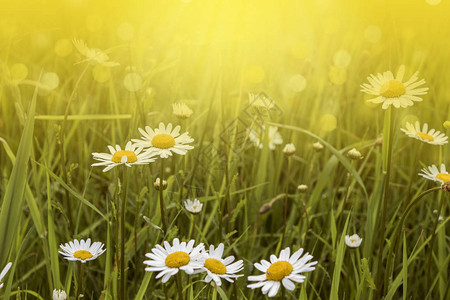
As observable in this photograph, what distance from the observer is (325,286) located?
1340 mm

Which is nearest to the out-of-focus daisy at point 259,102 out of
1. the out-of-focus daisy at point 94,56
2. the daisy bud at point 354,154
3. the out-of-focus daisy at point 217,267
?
the daisy bud at point 354,154

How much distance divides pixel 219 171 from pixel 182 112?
1.29ft

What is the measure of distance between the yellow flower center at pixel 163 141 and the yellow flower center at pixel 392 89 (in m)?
0.46

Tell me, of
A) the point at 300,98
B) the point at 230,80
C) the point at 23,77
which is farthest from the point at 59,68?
the point at 300,98

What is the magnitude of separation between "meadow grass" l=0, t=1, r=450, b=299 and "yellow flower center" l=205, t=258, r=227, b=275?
2.4 inches

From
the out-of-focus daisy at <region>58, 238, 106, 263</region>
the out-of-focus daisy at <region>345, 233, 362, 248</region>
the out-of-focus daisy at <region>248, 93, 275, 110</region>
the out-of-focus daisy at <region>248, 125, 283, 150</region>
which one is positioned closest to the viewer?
the out-of-focus daisy at <region>58, 238, 106, 263</region>

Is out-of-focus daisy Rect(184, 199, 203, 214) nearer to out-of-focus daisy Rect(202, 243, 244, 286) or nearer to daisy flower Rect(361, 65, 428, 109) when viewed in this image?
out-of-focus daisy Rect(202, 243, 244, 286)

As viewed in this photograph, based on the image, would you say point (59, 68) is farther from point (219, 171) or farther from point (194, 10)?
point (219, 171)

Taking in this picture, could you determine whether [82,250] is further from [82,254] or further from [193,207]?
[193,207]

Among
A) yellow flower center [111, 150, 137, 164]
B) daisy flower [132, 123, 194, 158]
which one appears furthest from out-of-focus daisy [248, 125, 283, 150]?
yellow flower center [111, 150, 137, 164]

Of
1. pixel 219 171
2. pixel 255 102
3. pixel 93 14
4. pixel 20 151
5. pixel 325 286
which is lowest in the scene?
pixel 325 286

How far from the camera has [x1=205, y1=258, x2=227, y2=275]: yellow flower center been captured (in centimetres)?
83

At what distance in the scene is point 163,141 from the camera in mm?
1082

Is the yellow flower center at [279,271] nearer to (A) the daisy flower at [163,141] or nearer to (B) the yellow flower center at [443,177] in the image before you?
(A) the daisy flower at [163,141]
